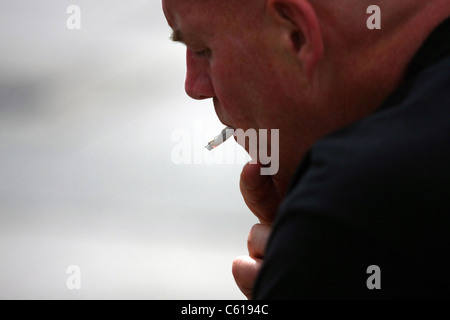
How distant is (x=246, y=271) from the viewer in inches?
30.9

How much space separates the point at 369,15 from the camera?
58 centimetres

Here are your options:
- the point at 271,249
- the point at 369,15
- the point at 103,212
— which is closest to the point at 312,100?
the point at 369,15

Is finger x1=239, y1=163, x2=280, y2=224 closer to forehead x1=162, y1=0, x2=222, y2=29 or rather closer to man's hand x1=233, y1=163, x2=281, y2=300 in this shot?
man's hand x1=233, y1=163, x2=281, y2=300

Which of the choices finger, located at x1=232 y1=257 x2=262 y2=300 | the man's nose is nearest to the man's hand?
finger, located at x1=232 y1=257 x2=262 y2=300

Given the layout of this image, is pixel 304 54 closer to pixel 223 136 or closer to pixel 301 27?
pixel 301 27

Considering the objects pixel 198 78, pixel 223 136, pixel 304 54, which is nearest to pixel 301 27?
pixel 304 54

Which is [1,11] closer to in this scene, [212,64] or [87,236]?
[87,236]

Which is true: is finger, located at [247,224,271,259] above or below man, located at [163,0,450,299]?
below

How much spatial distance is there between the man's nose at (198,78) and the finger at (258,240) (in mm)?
203

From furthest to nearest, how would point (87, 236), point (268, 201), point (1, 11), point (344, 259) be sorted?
point (1, 11) → point (87, 236) → point (268, 201) → point (344, 259)

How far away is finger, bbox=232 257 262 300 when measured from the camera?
78 centimetres

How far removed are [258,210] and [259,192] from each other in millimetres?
47

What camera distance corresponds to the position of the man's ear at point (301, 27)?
0.58m
